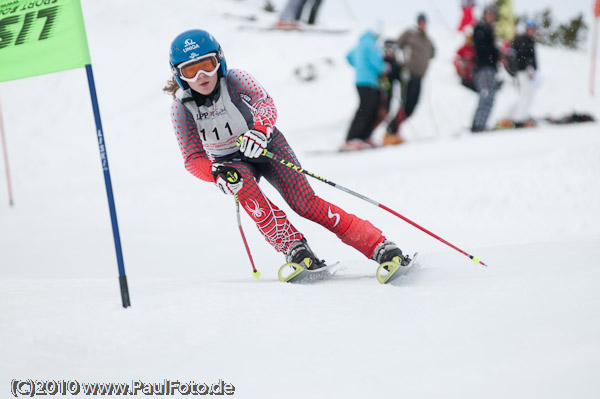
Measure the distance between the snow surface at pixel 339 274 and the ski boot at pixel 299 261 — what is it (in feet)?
0.49

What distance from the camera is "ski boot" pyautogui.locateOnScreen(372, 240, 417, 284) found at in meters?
3.16

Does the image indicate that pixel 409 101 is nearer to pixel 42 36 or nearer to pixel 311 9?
Result: pixel 311 9

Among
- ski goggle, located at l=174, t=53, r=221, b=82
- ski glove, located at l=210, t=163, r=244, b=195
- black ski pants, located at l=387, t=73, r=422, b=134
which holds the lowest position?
black ski pants, located at l=387, t=73, r=422, b=134

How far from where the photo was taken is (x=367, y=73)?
9750 millimetres

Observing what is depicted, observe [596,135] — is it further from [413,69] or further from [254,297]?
[254,297]

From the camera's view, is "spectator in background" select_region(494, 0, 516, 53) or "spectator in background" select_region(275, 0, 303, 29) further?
"spectator in background" select_region(275, 0, 303, 29)

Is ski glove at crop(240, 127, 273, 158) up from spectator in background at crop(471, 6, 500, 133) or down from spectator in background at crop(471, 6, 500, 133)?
up

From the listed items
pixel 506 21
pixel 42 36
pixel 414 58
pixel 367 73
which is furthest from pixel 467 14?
pixel 42 36

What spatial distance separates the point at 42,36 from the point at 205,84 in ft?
2.97

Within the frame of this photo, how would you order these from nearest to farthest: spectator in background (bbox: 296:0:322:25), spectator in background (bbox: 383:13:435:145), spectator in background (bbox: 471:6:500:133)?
spectator in background (bbox: 471:6:500:133)
spectator in background (bbox: 383:13:435:145)
spectator in background (bbox: 296:0:322:25)

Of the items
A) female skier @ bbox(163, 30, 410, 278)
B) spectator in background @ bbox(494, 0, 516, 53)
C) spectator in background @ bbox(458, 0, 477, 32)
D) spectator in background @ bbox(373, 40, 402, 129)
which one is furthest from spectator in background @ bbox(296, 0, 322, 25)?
female skier @ bbox(163, 30, 410, 278)

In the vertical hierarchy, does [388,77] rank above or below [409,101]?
above

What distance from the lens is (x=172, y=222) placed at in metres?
6.79

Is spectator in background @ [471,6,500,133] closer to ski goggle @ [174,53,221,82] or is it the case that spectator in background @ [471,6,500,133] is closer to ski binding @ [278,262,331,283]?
ski binding @ [278,262,331,283]
